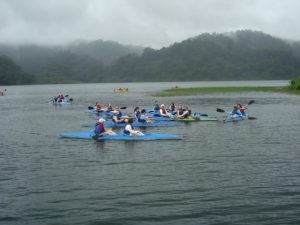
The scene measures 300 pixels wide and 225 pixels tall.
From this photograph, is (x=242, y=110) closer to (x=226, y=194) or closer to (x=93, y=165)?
(x=93, y=165)

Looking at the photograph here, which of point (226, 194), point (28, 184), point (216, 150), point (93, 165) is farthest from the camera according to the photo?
point (216, 150)

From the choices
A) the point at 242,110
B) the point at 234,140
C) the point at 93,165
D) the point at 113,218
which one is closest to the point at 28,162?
the point at 93,165

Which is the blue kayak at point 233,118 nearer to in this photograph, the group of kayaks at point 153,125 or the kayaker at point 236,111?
the group of kayaks at point 153,125

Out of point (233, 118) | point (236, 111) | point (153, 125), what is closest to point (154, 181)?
point (153, 125)

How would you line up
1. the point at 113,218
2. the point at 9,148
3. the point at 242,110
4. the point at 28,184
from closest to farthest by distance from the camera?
the point at 113,218
the point at 28,184
the point at 9,148
the point at 242,110

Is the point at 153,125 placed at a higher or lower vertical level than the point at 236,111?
lower

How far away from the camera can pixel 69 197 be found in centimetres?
1952

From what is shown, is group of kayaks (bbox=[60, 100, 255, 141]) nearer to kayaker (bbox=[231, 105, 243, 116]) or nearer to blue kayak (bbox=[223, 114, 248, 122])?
blue kayak (bbox=[223, 114, 248, 122])

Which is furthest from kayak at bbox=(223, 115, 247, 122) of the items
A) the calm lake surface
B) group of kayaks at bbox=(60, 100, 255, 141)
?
the calm lake surface

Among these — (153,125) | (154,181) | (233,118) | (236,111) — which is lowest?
(154,181)

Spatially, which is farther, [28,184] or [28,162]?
[28,162]

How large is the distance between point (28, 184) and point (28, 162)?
5.74 m

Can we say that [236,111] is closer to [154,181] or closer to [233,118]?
[233,118]

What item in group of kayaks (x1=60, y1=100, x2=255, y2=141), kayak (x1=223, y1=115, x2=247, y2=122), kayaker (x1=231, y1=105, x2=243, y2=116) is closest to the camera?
group of kayaks (x1=60, y1=100, x2=255, y2=141)
